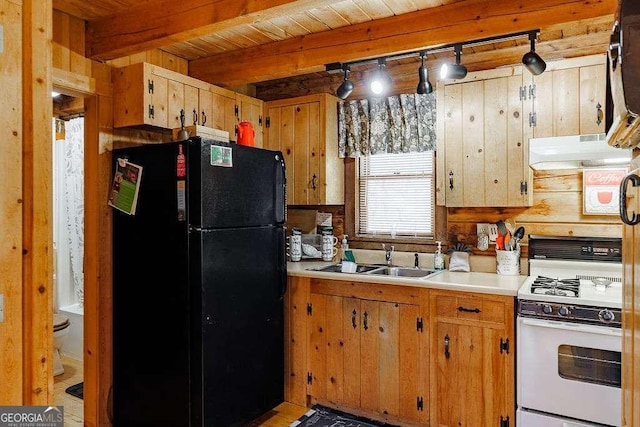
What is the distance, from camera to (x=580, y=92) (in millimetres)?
2586

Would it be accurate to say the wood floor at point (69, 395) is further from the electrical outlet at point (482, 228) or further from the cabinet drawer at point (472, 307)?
the electrical outlet at point (482, 228)

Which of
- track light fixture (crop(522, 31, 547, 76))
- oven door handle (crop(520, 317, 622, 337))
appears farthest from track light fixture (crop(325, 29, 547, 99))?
oven door handle (crop(520, 317, 622, 337))

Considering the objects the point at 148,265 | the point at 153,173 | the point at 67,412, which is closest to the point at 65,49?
the point at 153,173

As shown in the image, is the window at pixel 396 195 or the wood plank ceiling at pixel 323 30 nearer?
the wood plank ceiling at pixel 323 30

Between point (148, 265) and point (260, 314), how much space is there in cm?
74

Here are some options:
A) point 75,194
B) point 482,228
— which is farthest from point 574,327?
point 75,194

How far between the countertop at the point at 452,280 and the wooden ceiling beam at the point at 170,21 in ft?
5.23

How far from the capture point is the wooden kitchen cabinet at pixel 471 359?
2.47 m

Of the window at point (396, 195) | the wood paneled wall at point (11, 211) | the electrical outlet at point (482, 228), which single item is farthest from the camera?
the window at point (396, 195)

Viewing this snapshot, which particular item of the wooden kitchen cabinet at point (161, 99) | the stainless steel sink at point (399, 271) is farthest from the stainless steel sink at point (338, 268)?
the wooden kitchen cabinet at point (161, 99)

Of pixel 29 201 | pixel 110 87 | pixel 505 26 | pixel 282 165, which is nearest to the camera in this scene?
pixel 29 201

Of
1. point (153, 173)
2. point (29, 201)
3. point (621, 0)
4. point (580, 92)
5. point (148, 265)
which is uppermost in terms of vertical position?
point (580, 92)

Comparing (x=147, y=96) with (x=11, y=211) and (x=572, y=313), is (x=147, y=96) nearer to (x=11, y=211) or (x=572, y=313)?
(x=11, y=211)

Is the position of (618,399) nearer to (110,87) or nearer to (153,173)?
(153,173)
